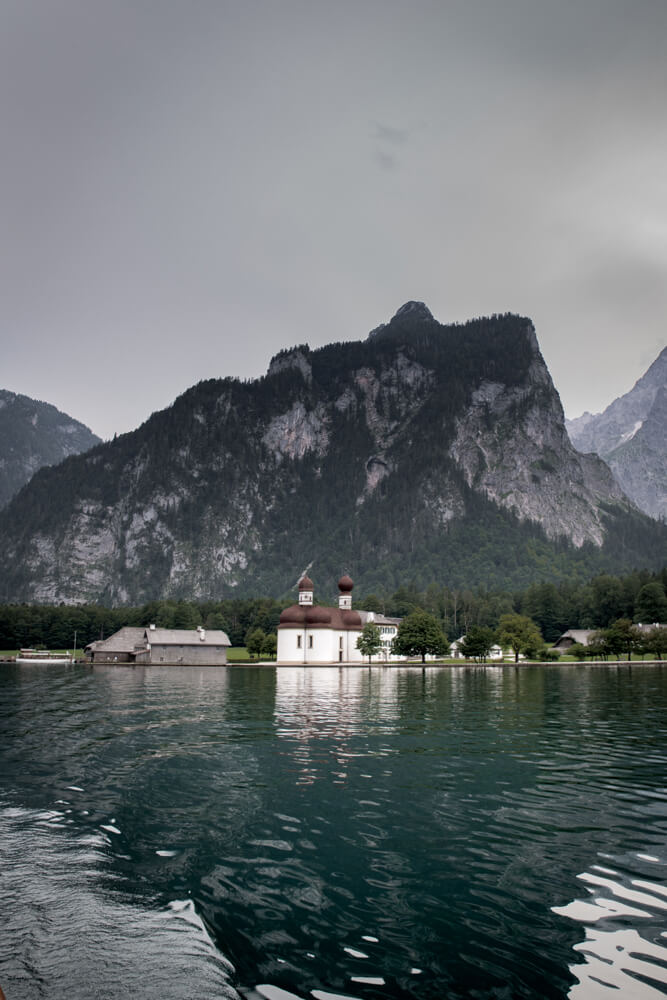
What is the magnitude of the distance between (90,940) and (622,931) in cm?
936

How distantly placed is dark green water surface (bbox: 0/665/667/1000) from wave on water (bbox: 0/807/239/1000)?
0.05m

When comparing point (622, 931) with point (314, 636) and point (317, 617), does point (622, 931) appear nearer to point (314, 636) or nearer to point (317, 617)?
point (314, 636)

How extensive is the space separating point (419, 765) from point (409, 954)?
17464 millimetres

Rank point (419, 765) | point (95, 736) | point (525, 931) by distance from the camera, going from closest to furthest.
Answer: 1. point (525, 931)
2. point (419, 765)
3. point (95, 736)

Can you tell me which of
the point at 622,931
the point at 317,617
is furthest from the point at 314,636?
the point at 622,931

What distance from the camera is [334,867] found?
16.5 meters

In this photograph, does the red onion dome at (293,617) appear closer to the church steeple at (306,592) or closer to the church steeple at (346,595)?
the church steeple at (306,592)

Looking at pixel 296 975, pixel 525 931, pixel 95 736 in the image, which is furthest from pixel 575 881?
pixel 95 736

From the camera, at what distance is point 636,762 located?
2930 cm

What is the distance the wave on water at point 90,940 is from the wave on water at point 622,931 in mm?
5595

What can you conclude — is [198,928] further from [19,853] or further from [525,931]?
[19,853]

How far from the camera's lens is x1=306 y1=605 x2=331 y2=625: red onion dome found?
158250 millimetres

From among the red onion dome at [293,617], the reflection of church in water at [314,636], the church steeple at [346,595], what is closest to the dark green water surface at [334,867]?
the reflection of church in water at [314,636]

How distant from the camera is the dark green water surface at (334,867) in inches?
443
